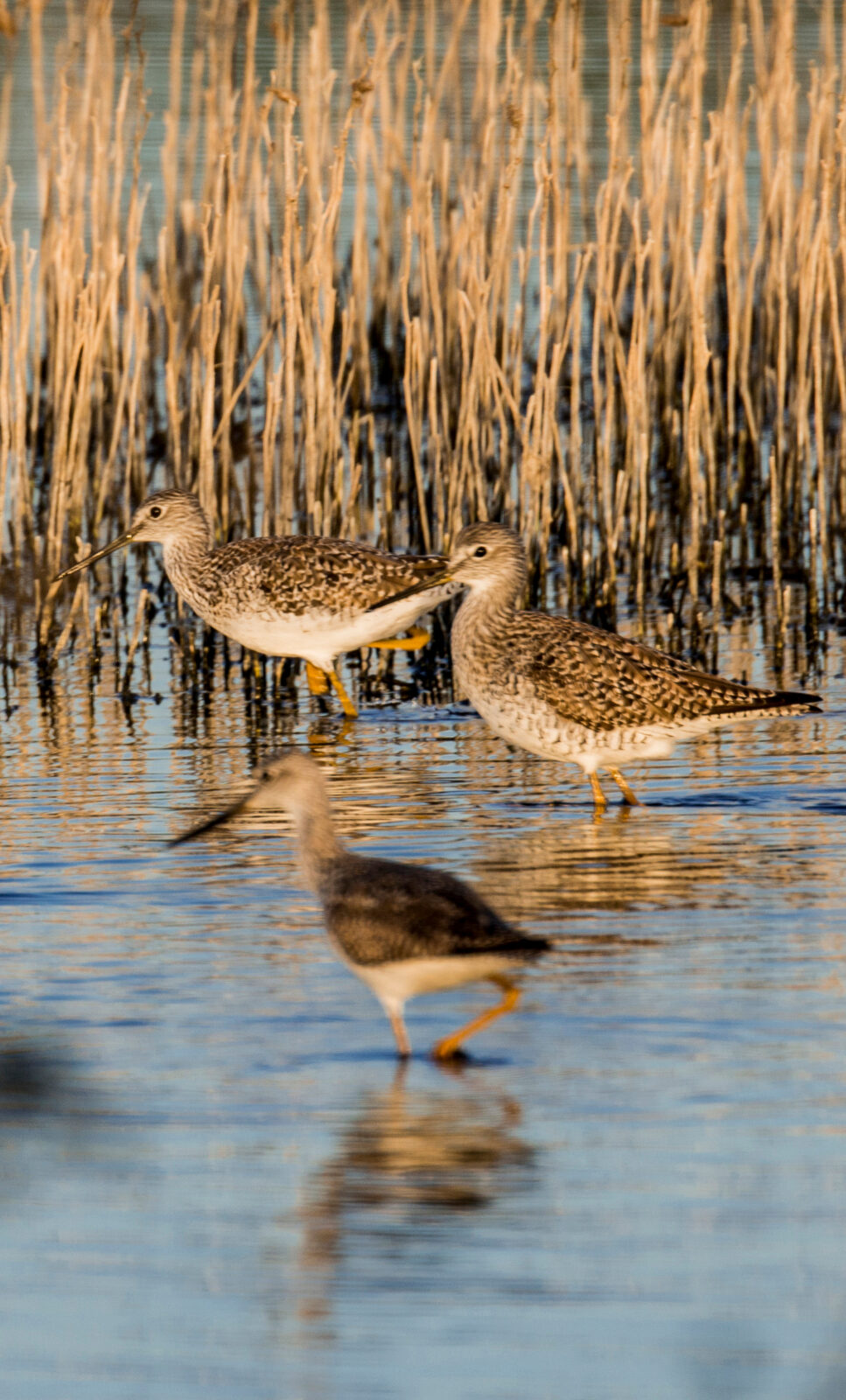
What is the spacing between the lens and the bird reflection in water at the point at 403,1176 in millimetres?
4570

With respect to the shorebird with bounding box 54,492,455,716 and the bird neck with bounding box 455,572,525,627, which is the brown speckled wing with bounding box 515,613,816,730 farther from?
the shorebird with bounding box 54,492,455,716

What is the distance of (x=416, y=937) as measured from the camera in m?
5.72

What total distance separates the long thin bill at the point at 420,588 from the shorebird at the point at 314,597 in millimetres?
47

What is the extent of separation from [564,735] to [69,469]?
369 cm

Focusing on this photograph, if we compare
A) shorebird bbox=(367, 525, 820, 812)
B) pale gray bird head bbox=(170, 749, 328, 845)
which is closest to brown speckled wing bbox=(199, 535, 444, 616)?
shorebird bbox=(367, 525, 820, 812)

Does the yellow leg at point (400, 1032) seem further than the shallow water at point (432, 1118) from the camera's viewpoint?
Yes

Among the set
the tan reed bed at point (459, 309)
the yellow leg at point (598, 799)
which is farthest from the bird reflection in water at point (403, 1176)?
the tan reed bed at point (459, 309)

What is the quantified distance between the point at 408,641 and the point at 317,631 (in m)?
0.51

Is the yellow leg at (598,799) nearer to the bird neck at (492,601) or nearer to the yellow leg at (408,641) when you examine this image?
the bird neck at (492,601)

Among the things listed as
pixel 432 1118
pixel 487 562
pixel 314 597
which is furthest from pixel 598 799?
pixel 432 1118

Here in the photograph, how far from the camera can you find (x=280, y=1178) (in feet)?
16.4

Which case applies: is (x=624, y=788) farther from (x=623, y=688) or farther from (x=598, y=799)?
(x=623, y=688)

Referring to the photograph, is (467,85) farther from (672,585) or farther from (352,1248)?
(352,1248)

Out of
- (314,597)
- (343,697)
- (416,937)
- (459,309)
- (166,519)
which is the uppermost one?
(459,309)
